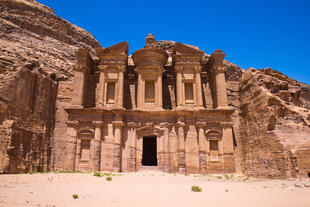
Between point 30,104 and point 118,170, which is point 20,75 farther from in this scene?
point 118,170

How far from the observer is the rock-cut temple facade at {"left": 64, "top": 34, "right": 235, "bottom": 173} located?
19.5 m

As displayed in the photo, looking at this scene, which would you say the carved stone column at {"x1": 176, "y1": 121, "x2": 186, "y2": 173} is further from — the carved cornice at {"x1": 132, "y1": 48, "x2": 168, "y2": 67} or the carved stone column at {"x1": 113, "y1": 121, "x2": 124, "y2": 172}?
the carved cornice at {"x1": 132, "y1": 48, "x2": 168, "y2": 67}

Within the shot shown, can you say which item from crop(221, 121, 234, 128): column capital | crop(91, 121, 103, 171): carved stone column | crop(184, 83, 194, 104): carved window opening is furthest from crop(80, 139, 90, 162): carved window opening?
crop(221, 121, 234, 128): column capital

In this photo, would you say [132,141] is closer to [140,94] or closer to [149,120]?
[149,120]

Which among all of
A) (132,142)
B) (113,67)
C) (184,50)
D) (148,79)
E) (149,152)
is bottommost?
(149,152)

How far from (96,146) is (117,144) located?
5.63 ft

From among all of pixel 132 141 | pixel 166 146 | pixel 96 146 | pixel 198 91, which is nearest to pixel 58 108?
pixel 96 146

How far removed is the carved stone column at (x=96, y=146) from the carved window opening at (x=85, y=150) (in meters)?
0.58

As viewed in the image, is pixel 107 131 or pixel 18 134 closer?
pixel 18 134

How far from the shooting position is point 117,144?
19.5m

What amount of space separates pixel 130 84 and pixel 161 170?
9.53 meters

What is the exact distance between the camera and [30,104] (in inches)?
819

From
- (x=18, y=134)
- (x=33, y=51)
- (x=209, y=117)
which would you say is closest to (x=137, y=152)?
(x=209, y=117)

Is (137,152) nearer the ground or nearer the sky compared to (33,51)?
nearer the ground
